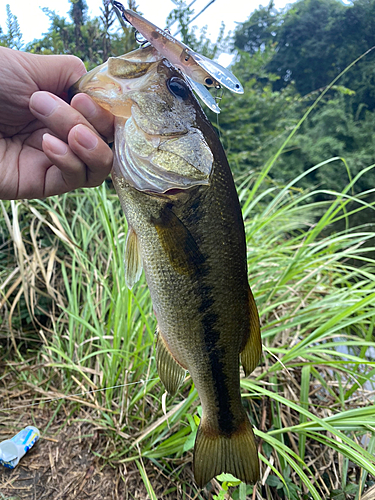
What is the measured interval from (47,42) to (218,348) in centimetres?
256

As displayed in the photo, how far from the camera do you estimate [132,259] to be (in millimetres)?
931

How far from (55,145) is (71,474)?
1.30m

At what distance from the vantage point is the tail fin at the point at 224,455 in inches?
37.6

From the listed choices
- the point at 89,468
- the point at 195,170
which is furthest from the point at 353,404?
the point at 195,170

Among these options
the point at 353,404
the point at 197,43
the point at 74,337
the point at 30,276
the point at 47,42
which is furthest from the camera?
the point at 197,43

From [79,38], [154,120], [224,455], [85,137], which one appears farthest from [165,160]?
[79,38]

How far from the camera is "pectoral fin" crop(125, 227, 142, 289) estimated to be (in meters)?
0.91

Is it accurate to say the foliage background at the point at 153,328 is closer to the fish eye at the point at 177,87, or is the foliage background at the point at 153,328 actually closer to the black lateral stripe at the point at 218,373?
the black lateral stripe at the point at 218,373

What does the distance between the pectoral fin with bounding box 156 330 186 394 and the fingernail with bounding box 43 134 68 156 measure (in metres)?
0.60

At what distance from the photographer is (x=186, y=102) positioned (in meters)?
0.87

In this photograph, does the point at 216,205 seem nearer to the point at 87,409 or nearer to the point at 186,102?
the point at 186,102

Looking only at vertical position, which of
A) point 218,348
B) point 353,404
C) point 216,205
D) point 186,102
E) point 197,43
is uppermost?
point 197,43

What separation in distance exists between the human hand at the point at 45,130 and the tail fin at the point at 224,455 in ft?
2.86

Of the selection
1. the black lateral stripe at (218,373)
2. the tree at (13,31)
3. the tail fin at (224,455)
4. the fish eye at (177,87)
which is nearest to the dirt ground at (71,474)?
the tail fin at (224,455)
